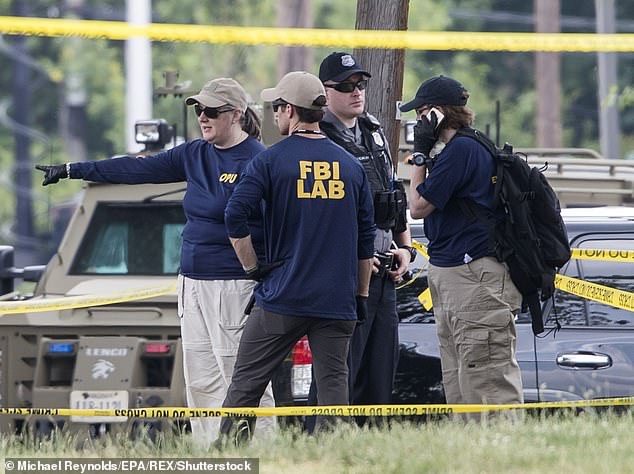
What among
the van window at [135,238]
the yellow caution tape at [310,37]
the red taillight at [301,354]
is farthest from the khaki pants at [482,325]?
the van window at [135,238]

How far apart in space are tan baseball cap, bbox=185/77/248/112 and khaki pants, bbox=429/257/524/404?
3.91 feet

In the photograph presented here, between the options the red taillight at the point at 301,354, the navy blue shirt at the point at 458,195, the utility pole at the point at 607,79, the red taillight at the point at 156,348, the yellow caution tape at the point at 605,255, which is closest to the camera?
the navy blue shirt at the point at 458,195

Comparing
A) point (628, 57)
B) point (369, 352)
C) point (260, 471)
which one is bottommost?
point (260, 471)

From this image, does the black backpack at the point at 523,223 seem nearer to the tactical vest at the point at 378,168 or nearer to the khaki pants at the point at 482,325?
the khaki pants at the point at 482,325

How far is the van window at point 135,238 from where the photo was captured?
357 inches

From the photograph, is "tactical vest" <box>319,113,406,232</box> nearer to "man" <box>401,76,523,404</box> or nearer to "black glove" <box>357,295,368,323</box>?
"man" <box>401,76,523,404</box>

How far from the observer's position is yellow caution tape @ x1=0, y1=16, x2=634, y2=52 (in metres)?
7.48

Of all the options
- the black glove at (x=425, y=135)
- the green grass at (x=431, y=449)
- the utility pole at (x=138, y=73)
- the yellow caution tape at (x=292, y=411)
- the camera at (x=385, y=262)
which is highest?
the utility pole at (x=138, y=73)

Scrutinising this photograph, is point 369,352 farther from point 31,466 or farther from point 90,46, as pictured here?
point 90,46

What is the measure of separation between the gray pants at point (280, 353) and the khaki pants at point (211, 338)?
0.47m

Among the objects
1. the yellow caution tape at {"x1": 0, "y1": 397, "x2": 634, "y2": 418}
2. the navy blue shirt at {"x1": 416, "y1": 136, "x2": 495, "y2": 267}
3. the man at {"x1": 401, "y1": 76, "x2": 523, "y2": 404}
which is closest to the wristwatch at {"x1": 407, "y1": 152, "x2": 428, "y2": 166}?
the man at {"x1": 401, "y1": 76, "x2": 523, "y2": 404}

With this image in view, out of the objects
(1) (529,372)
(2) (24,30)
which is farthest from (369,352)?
(2) (24,30)

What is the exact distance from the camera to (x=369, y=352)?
22.1ft

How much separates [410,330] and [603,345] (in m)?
0.97
